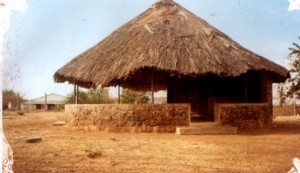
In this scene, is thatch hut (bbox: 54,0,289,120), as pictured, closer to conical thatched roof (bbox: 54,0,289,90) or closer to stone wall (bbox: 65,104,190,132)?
conical thatched roof (bbox: 54,0,289,90)

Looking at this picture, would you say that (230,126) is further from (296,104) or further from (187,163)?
(296,104)

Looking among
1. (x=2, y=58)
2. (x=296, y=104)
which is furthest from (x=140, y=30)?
(x=296, y=104)

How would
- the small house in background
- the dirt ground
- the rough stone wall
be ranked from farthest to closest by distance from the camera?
1. the small house in background
2. the rough stone wall
3. the dirt ground

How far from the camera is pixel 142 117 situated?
10422 mm

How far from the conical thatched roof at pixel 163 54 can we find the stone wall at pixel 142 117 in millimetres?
945

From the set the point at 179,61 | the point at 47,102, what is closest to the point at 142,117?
the point at 179,61

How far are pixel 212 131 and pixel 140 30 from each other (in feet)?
15.1

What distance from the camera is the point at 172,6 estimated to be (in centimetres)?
1394

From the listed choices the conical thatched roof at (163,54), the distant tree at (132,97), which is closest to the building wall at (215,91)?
the conical thatched roof at (163,54)

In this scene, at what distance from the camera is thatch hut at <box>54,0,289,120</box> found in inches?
429

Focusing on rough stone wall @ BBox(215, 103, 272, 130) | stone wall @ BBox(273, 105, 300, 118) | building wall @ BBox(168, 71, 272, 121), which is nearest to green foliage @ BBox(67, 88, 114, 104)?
stone wall @ BBox(273, 105, 300, 118)

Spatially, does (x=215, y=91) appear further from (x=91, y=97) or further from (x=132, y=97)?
(x=91, y=97)

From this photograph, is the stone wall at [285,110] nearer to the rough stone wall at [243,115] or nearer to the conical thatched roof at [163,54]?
the conical thatched roof at [163,54]

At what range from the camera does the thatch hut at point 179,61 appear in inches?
429
